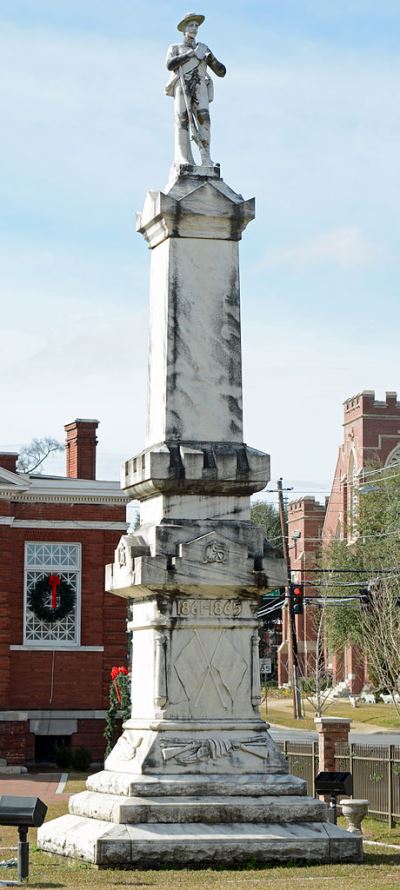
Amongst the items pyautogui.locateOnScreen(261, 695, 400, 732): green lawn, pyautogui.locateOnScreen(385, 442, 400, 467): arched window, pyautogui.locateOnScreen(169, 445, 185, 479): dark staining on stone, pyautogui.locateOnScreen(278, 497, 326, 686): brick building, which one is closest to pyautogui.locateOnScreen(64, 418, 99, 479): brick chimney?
pyautogui.locateOnScreen(261, 695, 400, 732): green lawn

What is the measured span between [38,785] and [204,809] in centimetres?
1914

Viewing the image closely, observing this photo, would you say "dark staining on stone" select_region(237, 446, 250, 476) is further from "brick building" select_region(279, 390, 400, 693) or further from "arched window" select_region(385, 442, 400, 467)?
"arched window" select_region(385, 442, 400, 467)

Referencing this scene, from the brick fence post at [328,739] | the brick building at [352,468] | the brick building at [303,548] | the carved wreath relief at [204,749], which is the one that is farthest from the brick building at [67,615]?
the brick building at [303,548]

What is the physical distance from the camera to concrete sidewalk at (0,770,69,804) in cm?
2870

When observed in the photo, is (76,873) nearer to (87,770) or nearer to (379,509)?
(87,770)

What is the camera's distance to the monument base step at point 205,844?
43.1 feet

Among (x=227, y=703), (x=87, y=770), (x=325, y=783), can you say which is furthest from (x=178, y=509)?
(x=87, y=770)

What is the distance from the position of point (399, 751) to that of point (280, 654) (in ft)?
186

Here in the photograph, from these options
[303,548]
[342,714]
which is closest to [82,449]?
[342,714]

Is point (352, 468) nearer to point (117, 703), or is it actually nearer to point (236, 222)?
point (117, 703)

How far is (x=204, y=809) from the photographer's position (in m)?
13.6

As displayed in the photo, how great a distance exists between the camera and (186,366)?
1467cm

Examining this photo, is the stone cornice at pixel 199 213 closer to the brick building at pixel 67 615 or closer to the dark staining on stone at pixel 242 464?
the dark staining on stone at pixel 242 464

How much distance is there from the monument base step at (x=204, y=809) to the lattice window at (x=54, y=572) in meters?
24.9
